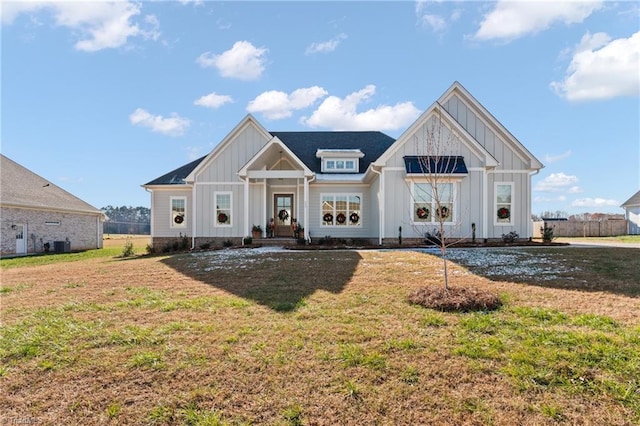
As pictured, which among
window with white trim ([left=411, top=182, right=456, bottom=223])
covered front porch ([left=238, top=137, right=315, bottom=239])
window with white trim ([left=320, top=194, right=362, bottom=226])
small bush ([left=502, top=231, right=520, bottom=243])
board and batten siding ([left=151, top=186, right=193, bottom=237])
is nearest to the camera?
window with white trim ([left=411, top=182, right=456, bottom=223])

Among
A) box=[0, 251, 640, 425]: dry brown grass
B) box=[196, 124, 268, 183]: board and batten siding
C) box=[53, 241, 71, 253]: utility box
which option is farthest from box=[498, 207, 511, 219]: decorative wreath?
box=[53, 241, 71, 253]: utility box

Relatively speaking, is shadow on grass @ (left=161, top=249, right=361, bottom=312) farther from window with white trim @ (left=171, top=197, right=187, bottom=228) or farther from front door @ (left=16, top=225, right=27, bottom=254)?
front door @ (left=16, top=225, right=27, bottom=254)

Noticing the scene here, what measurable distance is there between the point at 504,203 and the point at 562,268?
7.42 m

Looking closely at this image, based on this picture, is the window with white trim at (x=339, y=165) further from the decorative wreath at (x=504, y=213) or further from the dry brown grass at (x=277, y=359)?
the dry brown grass at (x=277, y=359)

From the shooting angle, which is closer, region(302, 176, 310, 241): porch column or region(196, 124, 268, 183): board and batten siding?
region(302, 176, 310, 241): porch column

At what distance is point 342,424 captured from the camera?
3121 millimetres

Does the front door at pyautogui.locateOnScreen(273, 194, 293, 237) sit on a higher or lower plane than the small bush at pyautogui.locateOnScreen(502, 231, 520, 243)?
higher

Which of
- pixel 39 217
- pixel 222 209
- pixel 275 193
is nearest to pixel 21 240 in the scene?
pixel 39 217

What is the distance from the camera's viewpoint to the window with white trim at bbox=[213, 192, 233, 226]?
17.1 metres

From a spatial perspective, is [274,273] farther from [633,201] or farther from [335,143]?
[633,201]

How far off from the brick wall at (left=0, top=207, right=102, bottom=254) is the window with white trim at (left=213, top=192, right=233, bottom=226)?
12633 mm

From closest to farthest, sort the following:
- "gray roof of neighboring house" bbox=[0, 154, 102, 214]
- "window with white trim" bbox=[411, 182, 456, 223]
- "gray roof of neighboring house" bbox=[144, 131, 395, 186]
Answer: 1. "window with white trim" bbox=[411, 182, 456, 223]
2. "gray roof of neighboring house" bbox=[144, 131, 395, 186]
3. "gray roof of neighboring house" bbox=[0, 154, 102, 214]

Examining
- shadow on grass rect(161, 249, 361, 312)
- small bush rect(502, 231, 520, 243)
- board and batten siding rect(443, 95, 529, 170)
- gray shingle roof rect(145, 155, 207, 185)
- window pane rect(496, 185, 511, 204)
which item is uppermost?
board and batten siding rect(443, 95, 529, 170)

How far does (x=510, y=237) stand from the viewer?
14805 millimetres
